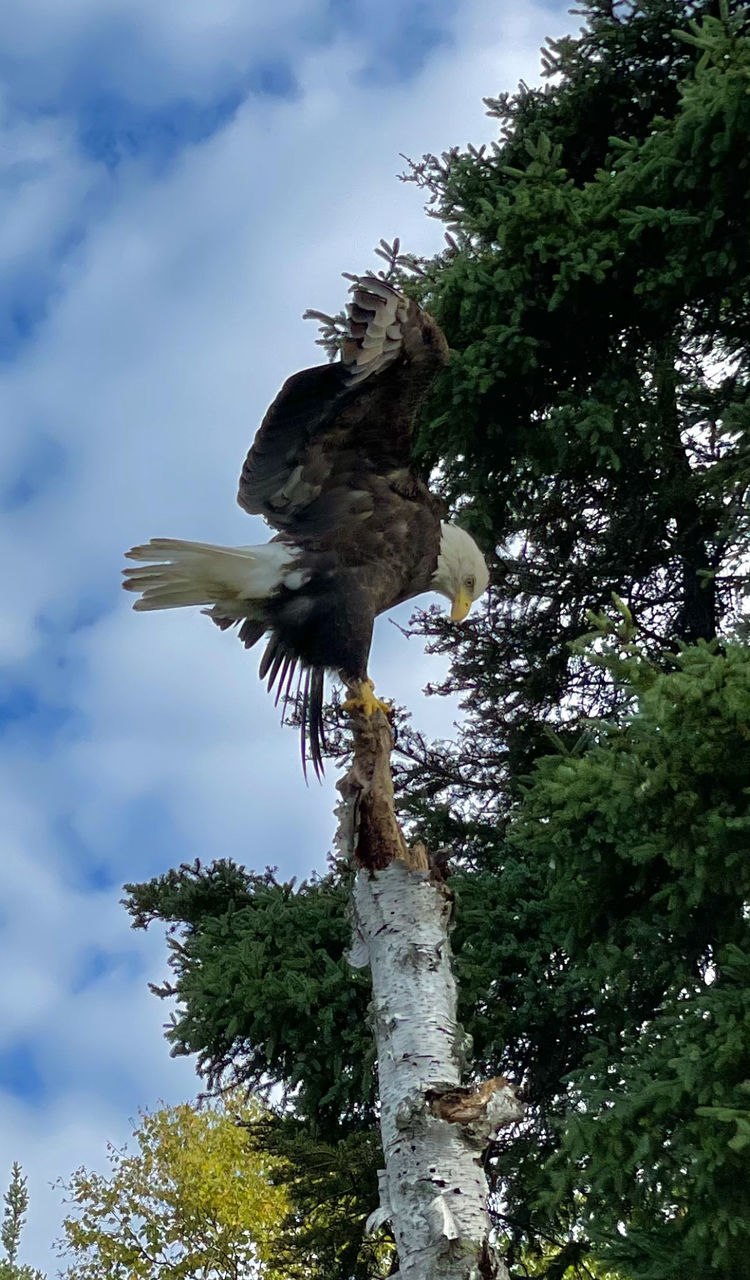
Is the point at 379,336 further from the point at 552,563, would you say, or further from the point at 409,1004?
the point at 552,563

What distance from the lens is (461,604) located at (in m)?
7.17

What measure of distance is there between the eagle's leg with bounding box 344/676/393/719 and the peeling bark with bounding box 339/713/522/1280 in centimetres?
96

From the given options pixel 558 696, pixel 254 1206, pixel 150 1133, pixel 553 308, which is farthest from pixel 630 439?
pixel 150 1133

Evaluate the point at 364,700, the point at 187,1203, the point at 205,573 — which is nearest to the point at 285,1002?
the point at 364,700

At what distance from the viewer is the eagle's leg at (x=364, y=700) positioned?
18.8ft

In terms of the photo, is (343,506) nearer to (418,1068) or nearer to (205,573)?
(205,573)

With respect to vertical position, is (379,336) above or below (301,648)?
above

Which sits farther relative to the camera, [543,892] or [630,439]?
[630,439]

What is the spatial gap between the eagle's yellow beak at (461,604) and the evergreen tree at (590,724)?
2.94 feet

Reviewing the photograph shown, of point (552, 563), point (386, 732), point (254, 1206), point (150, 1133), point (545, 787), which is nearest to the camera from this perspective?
point (386, 732)

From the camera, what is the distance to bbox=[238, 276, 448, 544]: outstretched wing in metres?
5.13

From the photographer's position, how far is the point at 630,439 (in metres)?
7.73

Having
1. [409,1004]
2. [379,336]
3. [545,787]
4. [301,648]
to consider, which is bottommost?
[409,1004]

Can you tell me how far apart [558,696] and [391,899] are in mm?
4832
